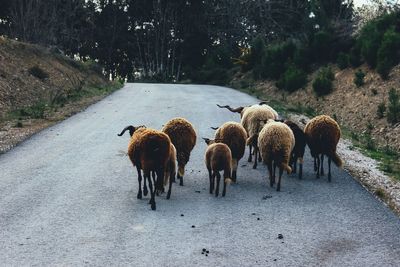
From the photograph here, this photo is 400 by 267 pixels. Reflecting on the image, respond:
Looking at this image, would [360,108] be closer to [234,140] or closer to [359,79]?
[359,79]

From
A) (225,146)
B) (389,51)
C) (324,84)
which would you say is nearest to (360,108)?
(389,51)

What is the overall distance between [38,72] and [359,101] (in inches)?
601

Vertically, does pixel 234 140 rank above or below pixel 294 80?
below

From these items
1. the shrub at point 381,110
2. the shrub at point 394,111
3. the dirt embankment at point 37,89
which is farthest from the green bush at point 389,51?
the dirt embankment at point 37,89

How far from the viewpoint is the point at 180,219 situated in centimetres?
793

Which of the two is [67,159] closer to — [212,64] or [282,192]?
[282,192]

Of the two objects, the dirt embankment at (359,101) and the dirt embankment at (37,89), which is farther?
the dirt embankment at (37,89)

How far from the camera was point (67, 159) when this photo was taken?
11.9 m

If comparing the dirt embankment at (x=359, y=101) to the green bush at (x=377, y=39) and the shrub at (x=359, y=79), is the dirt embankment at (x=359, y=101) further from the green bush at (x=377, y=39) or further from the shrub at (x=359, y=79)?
the green bush at (x=377, y=39)

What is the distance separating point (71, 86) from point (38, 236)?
19.9 meters

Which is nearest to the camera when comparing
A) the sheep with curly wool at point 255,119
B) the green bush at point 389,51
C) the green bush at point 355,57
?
the sheep with curly wool at point 255,119

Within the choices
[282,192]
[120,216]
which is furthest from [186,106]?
[120,216]

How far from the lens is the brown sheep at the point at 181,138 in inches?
392

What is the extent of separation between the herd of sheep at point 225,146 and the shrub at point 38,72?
50.9 ft
